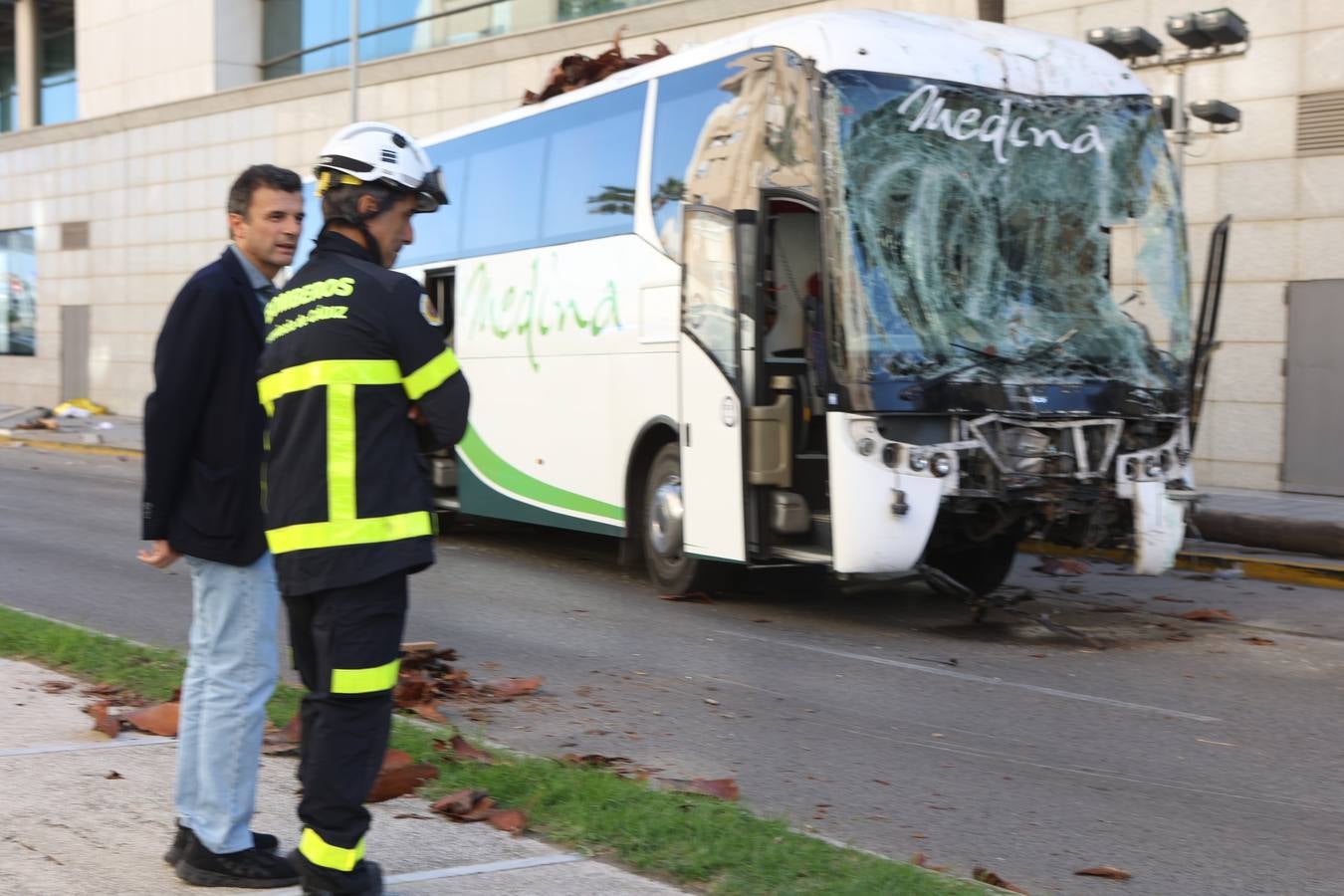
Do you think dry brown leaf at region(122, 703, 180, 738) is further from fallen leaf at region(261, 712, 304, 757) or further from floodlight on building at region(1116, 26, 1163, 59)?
floodlight on building at region(1116, 26, 1163, 59)

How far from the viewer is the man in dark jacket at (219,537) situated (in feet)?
14.5

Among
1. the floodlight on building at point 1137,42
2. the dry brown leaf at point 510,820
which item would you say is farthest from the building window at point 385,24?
the dry brown leaf at point 510,820

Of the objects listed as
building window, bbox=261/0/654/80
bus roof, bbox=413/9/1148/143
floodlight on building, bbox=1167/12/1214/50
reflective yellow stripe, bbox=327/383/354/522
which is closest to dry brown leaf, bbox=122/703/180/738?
reflective yellow stripe, bbox=327/383/354/522

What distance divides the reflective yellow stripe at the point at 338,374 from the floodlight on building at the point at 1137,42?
12720 mm

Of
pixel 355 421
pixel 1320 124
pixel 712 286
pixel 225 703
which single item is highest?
pixel 1320 124

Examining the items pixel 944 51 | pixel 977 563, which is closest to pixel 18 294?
pixel 977 563

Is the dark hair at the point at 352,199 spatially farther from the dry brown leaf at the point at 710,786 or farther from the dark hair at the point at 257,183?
the dry brown leaf at the point at 710,786

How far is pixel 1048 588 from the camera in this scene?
1190 centimetres

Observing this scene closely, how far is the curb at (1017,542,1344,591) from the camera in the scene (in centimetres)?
1226

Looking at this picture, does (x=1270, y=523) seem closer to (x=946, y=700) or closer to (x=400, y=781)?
(x=946, y=700)

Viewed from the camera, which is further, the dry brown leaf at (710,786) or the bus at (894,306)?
the bus at (894,306)

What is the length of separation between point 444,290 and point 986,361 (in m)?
6.94

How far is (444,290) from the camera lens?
14.9 metres

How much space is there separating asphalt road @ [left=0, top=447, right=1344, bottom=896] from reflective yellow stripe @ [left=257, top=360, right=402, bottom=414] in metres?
2.38
